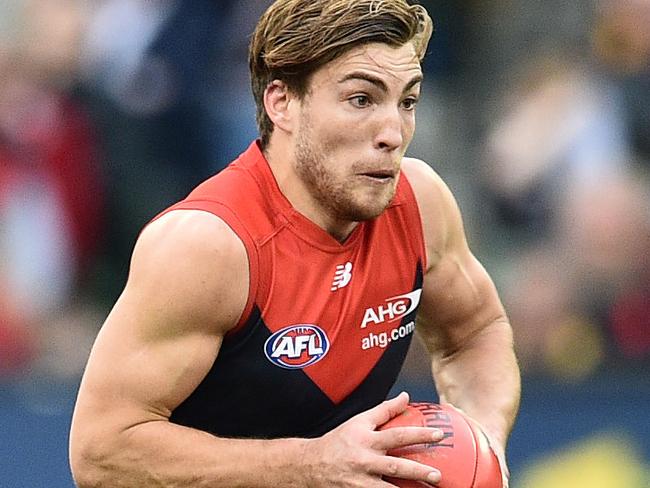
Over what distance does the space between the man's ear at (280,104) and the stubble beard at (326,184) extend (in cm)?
6

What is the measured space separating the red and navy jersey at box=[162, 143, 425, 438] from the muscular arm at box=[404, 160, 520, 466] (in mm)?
252

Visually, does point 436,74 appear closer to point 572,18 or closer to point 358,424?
point 572,18

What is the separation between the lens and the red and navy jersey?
4746mm

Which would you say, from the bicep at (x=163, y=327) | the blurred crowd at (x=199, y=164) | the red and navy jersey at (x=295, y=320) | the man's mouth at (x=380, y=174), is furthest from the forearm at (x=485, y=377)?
the blurred crowd at (x=199, y=164)

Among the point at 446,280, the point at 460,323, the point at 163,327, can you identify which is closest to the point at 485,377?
the point at 460,323

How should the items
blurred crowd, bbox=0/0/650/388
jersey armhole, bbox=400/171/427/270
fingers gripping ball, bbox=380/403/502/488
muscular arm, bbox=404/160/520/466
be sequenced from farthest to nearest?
blurred crowd, bbox=0/0/650/388 < muscular arm, bbox=404/160/520/466 < jersey armhole, bbox=400/171/427/270 < fingers gripping ball, bbox=380/403/502/488

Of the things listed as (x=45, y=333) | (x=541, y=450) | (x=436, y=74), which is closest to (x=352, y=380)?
(x=541, y=450)

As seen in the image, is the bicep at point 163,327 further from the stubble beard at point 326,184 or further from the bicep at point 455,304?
the bicep at point 455,304

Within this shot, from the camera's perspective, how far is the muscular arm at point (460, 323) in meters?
5.37

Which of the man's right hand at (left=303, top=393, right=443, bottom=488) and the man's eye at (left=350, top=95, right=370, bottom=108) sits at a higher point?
the man's eye at (left=350, top=95, right=370, bottom=108)

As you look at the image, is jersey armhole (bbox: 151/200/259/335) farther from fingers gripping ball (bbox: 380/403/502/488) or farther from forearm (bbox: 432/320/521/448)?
forearm (bbox: 432/320/521/448)

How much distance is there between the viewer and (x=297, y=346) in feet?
15.8

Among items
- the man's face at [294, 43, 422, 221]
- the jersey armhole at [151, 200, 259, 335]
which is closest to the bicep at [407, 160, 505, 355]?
the man's face at [294, 43, 422, 221]

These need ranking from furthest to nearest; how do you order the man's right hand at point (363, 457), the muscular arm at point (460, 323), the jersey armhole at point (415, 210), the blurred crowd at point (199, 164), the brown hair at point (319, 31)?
the blurred crowd at point (199, 164) → the muscular arm at point (460, 323) → the jersey armhole at point (415, 210) → the brown hair at point (319, 31) → the man's right hand at point (363, 457)
